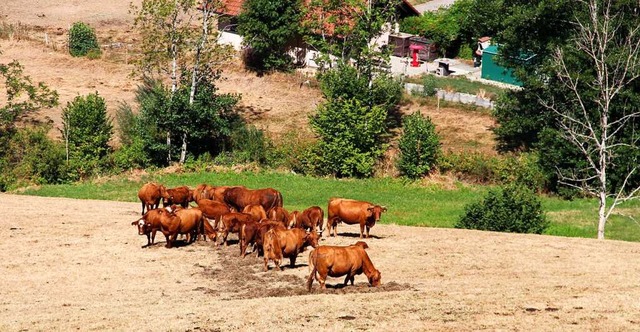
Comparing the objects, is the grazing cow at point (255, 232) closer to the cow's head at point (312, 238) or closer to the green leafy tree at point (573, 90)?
the cow's head at point (312, 238)

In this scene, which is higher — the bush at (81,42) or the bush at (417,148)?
the bush at (81,42)

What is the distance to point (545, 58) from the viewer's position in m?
58.6

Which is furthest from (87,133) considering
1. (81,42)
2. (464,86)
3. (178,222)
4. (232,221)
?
(232,221)

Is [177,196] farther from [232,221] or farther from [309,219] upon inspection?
[309,219]

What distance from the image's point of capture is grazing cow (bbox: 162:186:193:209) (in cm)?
3866

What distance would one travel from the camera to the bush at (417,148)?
2240 inches

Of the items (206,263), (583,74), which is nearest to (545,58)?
(583,74)

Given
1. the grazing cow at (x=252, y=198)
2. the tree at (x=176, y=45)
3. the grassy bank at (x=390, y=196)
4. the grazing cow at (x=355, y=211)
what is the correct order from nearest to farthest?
the grazing cow at (x=355, y=211), the grazing cow at (x=252, y=198), the grassy bank at (x=390, y=196), the tree at (x=176, y=45)

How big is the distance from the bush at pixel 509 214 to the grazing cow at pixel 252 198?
948 centimetres

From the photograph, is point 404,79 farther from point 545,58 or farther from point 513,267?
point 513,267

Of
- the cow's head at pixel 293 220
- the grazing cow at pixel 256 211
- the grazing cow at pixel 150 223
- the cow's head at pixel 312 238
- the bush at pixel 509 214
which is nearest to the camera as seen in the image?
the cow's head at pixel 312 238

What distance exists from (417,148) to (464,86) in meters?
13.7

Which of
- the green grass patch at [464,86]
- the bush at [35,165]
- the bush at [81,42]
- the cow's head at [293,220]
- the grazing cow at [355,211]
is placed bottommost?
the bush at [35,165]

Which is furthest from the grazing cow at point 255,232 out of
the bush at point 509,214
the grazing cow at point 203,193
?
the bush at point 509,214
